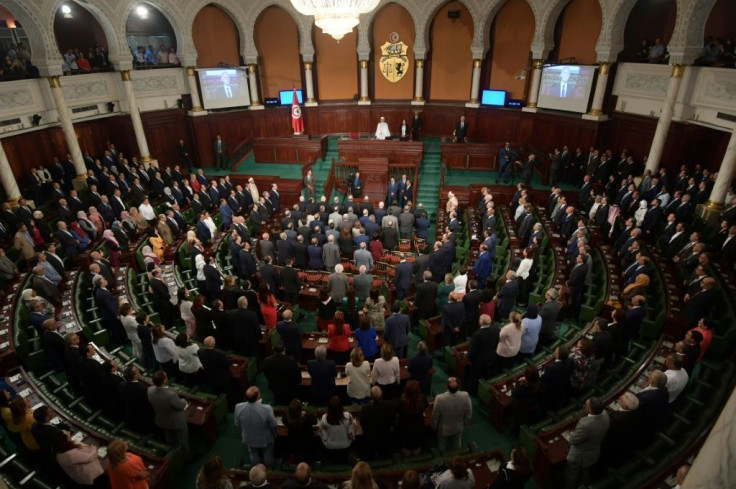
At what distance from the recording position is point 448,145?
16859mm

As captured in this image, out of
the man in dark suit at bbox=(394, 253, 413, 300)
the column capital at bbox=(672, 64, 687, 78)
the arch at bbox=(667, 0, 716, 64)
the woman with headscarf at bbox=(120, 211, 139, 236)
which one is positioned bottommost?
the man in dark suit at bbox=(394, 253, 413, 300)

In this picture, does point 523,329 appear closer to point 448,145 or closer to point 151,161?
point 448,145

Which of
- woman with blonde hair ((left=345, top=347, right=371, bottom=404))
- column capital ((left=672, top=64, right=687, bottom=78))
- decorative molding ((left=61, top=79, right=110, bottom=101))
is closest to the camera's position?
woman with blonde hair ((left=345, top=347, right=371, bottom=404))

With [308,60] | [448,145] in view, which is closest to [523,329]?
[448,145]

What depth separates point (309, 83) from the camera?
1936 cm

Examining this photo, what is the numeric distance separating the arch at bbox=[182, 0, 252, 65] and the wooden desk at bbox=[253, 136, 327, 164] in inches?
159

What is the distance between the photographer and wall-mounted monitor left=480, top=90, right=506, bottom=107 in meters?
17.7

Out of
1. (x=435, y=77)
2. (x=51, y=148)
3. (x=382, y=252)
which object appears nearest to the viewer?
(x=382, y=252)

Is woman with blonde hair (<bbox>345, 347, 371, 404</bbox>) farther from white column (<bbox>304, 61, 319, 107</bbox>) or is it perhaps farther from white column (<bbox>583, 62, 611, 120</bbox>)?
white column (<bbox>304, 61, 319, 107</bbox>)

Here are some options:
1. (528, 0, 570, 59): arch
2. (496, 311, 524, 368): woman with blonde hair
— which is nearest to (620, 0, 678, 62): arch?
(528, 0, 570, 59): arch

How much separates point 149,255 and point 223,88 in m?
11.0

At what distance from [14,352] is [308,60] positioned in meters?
15.9

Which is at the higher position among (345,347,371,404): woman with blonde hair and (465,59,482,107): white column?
(465,59,482,107): white column

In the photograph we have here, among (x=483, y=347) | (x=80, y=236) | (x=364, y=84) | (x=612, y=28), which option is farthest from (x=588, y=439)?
(x=364, y=84)
